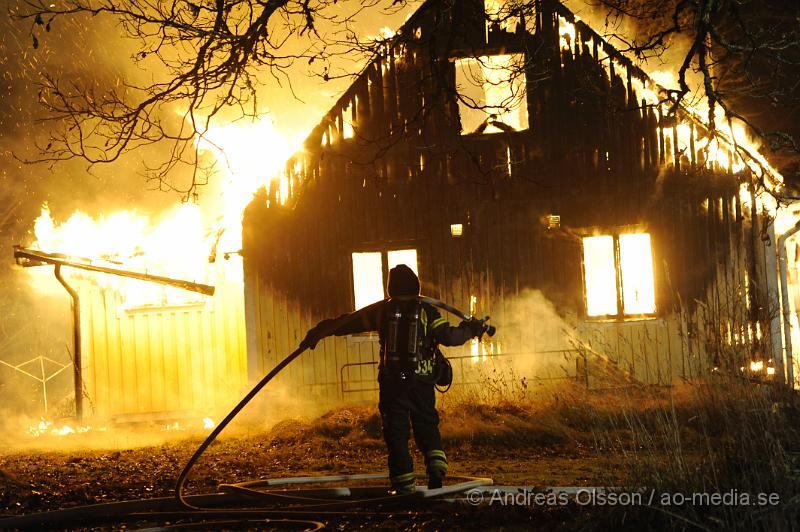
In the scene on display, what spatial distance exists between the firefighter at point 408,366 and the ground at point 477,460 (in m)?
0.65

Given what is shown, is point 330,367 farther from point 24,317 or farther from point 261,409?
point 24,317

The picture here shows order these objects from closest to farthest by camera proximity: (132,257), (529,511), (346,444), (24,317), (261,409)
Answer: (529,511), (346,444), (261,409), (132,257), (24,317)

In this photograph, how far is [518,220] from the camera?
1446cm

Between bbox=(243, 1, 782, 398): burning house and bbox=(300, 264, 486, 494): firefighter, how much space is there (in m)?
6.59

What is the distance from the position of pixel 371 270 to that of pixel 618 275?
4.25m

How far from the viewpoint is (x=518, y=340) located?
1423 cm

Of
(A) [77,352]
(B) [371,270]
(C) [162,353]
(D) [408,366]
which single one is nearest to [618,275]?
(B) [371,270]

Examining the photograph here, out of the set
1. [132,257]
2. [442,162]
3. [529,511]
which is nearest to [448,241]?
[442,162]

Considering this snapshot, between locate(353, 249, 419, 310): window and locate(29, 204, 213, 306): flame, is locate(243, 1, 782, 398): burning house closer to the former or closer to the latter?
locate(353, 249, 419, 310): window

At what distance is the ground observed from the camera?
18.3ft

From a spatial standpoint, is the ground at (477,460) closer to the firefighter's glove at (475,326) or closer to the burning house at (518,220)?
the firefighter's glove at (475,326)

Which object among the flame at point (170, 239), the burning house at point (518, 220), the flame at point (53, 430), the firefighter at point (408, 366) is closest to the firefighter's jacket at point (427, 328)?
the firefighter at point (408, 366)

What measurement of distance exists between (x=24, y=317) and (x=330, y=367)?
33.1 meters

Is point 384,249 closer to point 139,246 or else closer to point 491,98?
point 491,98
